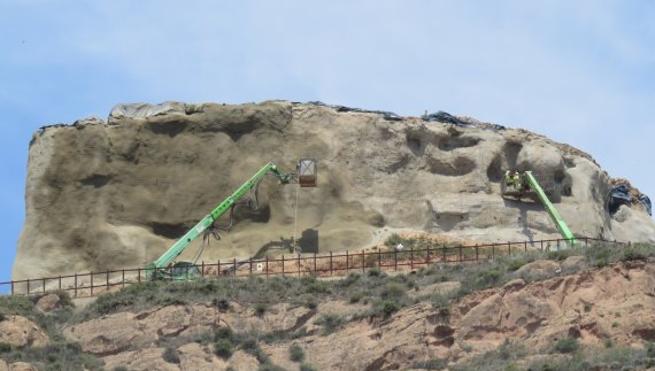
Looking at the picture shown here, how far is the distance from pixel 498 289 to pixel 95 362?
37.6 ft

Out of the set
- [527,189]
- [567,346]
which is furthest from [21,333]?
[527,189]

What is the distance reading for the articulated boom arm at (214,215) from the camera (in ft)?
239

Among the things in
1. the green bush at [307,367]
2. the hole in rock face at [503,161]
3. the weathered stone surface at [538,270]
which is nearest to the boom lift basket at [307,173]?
the hole in rock face at [503,161]

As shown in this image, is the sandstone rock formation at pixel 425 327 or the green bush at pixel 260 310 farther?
the green bush at pixel 260 310

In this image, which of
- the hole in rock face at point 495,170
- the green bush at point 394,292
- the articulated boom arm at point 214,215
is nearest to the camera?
the green bush at point 394,292

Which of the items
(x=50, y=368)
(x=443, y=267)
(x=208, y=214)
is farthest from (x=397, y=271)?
(x=50, y=368)

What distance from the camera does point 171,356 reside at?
6259 centimetres

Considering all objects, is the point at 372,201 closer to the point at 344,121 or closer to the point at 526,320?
the point at 344,121

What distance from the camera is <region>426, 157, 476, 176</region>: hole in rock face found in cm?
7738

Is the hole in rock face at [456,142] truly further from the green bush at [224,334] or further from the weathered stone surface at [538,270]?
the green bush at [224,334]

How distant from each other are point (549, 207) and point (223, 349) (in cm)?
1665

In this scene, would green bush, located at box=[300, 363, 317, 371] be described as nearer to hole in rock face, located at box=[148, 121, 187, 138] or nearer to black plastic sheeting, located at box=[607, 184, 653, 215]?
hole in rock face, located at box=[148, 121, 187, 138]

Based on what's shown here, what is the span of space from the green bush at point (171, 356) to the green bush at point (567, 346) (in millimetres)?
10924

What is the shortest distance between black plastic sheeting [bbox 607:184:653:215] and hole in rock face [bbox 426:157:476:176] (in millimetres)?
7794
